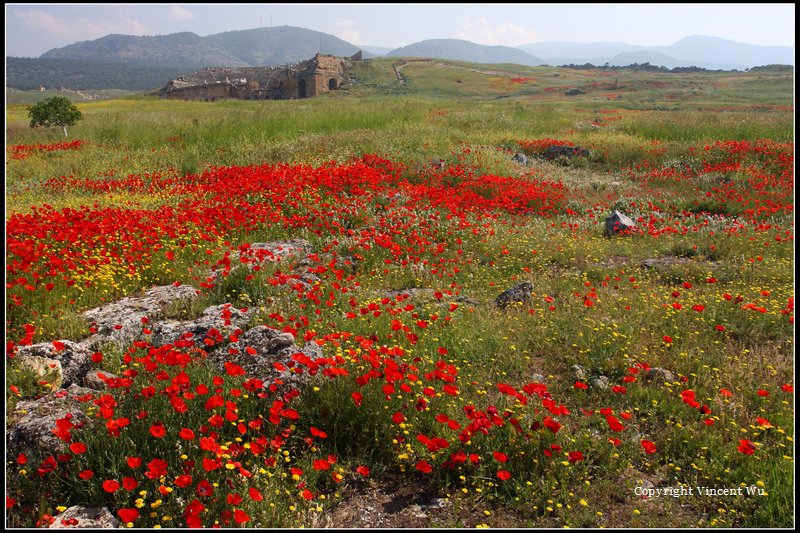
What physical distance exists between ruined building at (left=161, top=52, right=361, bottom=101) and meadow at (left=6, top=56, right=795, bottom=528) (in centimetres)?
6768

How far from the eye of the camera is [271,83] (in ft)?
278

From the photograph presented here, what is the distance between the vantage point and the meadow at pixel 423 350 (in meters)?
3.25

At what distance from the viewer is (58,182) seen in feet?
46.3

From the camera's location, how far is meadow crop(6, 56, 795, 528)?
3.25 meters

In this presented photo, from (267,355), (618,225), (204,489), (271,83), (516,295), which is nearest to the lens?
(204,489)

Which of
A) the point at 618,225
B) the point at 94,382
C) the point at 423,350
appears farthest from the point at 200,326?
the point at 618,225

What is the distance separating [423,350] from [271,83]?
8851 cm

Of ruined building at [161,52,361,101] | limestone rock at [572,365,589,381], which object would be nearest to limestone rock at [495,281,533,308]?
limestone rock at [572,365,589,381]

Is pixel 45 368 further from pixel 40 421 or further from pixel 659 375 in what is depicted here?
pixel 659 375

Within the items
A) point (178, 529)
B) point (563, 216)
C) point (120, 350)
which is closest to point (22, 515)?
point (178, 529)

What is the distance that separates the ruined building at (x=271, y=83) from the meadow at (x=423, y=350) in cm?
6768

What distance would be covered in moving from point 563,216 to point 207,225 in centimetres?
868

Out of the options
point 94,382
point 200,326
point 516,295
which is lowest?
point 94,382

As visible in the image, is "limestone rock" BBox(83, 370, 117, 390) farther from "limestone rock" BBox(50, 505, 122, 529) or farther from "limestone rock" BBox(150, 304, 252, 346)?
"limestone rock" BBox(50, 505, 122, 529)
